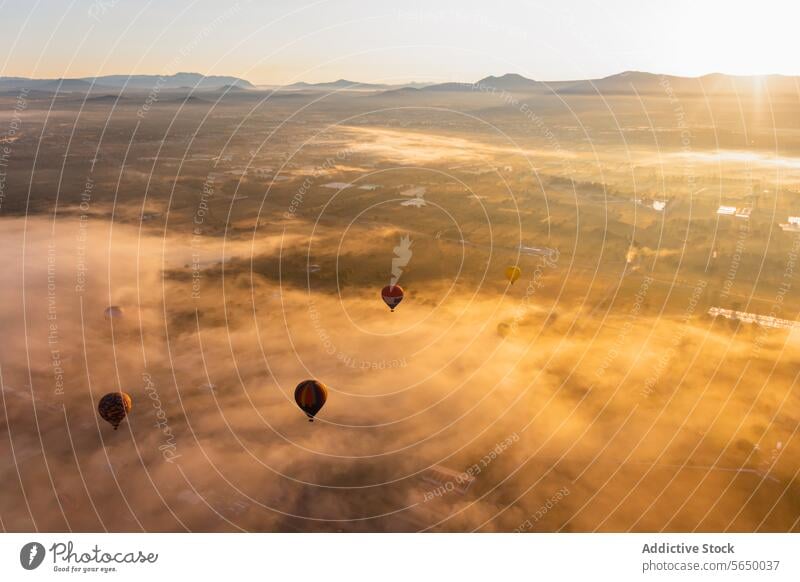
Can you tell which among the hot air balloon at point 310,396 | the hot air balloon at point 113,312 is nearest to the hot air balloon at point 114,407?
the hot air balloon at point 310,396

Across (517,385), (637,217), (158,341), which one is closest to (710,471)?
(517,385)

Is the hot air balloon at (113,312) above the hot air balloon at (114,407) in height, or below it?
below

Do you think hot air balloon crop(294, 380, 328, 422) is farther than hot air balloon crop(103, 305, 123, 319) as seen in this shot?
No

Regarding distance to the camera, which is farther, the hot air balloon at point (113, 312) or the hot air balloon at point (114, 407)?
the hot air balloon at point (113, 312)

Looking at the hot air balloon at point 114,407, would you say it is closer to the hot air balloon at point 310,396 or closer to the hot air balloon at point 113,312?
the hot air balloon at point 310,396

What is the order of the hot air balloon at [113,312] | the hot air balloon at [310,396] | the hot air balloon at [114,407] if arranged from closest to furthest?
the hot air balloon at [114,407]
the hot air balloon at [310,396]
the hot air balloon at [113,312]

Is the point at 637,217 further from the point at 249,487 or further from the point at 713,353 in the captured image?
the point at 249,487

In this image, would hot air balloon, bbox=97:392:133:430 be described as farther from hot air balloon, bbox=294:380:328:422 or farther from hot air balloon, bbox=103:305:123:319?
hot air balloon, bbox=103:305:123:319

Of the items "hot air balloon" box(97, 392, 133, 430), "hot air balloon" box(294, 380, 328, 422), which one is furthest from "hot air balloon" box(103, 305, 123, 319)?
"hot air balloon" box(294, 380, 328, 422)

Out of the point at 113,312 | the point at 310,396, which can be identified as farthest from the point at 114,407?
the point at 113,312
